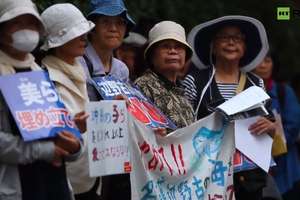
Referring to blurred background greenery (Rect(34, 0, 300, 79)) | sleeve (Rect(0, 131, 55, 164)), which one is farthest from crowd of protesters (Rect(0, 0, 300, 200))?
blurred background greenery (Rect(34, 0, 300, 79))

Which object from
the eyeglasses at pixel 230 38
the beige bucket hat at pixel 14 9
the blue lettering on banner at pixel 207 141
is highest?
the beige bucket hat at pixel 14 9

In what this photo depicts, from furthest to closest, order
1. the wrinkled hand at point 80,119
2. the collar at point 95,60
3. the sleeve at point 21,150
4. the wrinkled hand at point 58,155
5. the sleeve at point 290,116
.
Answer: the sleeve at point 290,116, the collar at point 95,60, the wrinkled hand at point 80,119, the wrinkled hand at point 58,155, the sleeve at point 21,150

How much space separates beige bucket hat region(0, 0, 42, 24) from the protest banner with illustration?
689 millimetres

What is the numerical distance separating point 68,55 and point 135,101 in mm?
707

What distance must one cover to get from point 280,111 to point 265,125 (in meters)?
1.92

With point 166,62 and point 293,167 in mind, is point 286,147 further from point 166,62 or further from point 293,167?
point 166,62

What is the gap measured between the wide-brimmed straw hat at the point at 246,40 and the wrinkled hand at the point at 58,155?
2196mm

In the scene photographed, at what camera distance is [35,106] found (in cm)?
518

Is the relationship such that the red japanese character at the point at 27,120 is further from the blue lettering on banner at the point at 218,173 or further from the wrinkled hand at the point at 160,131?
the blue lettering on banner at the point at 218,173

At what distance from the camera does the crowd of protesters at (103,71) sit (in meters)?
5.23

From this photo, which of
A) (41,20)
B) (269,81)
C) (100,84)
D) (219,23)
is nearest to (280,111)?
(269,81)

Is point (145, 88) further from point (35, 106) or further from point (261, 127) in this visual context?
point (35, 106)

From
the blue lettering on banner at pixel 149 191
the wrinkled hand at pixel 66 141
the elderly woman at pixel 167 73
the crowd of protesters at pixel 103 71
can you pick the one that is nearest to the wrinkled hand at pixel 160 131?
the crowd of protesters at pixel 103 71

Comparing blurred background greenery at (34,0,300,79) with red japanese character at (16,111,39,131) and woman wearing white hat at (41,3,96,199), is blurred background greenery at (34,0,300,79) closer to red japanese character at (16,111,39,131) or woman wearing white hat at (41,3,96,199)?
woman wearing white hat at (41,3,96,199)
